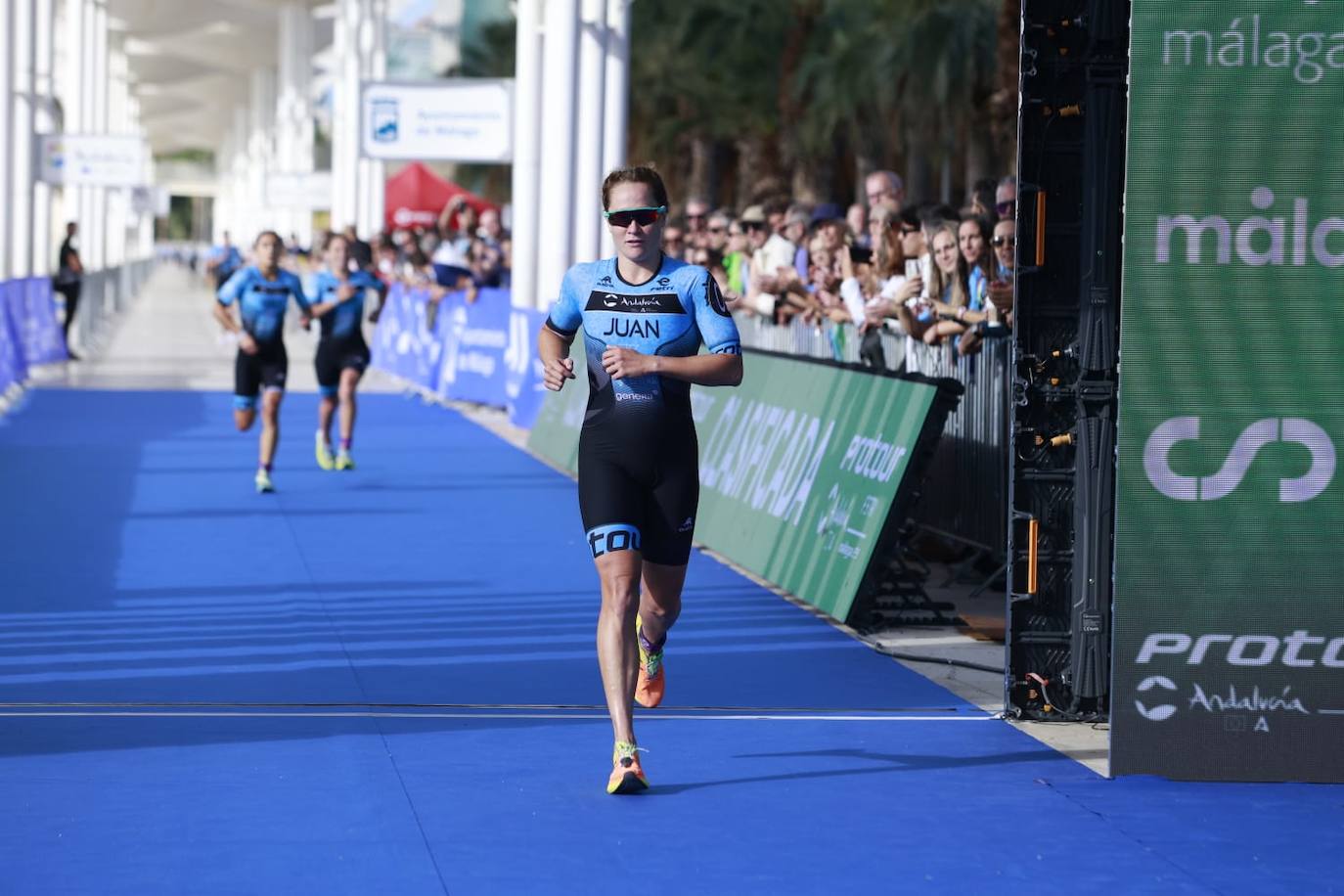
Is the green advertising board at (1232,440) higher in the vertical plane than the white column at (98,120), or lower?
lower

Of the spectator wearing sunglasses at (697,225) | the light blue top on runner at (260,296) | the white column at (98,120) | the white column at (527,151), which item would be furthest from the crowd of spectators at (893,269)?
the white column at (98,120)

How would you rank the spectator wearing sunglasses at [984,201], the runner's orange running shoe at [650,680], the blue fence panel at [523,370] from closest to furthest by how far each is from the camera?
the runner's orange running shoe at [650,680] < the spectator wearing sunglasses at [984,201] < the blue fence panel at [523,370]

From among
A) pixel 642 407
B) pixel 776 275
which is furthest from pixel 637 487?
pixel 776 275

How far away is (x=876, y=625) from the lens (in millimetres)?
10992

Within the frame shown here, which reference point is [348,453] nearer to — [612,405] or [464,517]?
[464,517]

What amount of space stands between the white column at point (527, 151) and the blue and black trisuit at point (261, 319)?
8527mm

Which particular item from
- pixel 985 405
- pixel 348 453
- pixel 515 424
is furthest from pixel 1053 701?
pixel 515 424

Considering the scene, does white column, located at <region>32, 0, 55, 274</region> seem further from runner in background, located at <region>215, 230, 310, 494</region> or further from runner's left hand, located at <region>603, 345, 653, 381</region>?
runner's left hand, located at <region>603, 345, 653, 381</region>

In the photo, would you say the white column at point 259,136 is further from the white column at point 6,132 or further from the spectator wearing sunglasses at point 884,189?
the spectator wearing sunglasses at point 884,189

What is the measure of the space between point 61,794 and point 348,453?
1182 centimetres

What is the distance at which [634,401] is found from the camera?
7332 mm

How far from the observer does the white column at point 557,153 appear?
A: 2436 cm

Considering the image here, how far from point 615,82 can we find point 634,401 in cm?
1825

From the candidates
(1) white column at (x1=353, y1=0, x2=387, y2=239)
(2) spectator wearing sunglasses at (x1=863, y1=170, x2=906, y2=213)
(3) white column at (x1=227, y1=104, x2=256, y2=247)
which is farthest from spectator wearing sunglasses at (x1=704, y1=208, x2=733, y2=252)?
(3) white column at (x1=227, y1=104, x2=256, y2=247)
